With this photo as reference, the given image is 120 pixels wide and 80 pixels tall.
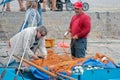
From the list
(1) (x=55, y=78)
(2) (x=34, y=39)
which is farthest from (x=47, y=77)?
(2) (x=34, y=39)

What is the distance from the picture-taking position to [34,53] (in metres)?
8.59

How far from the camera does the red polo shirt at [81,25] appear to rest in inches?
373

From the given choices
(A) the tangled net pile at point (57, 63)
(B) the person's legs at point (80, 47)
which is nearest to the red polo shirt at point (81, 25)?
(B) the person's legs at point (80, 47)

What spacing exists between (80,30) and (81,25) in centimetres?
11

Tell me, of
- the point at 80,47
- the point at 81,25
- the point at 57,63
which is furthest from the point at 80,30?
the point at 57,63

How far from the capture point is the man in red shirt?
373 inches

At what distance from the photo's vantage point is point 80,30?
962 cm

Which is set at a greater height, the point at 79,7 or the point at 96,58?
the point at 79,7

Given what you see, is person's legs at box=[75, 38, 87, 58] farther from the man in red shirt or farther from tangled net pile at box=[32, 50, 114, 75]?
tangled net pile at box=[32, 50, 114, 75]

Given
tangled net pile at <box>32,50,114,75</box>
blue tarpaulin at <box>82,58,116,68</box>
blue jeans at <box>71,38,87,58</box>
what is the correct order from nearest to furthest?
tangled net pile at <box>32,50,114,75</box>, blue tarpaulin at <box>82,58,116,68</box>, blue jeans at <box>71,38,87,58</box>

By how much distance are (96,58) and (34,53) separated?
1.19 m

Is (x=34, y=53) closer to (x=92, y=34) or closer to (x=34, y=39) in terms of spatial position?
(x=34, y=39)

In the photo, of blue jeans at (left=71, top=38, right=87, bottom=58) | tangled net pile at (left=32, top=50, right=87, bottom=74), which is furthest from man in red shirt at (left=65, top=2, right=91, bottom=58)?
tangled net pile at (left=32, top=50, right=87, bottom=74)

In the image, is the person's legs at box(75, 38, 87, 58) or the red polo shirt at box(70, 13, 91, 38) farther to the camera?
the person's legs at box(75, 38, 87, 58)
